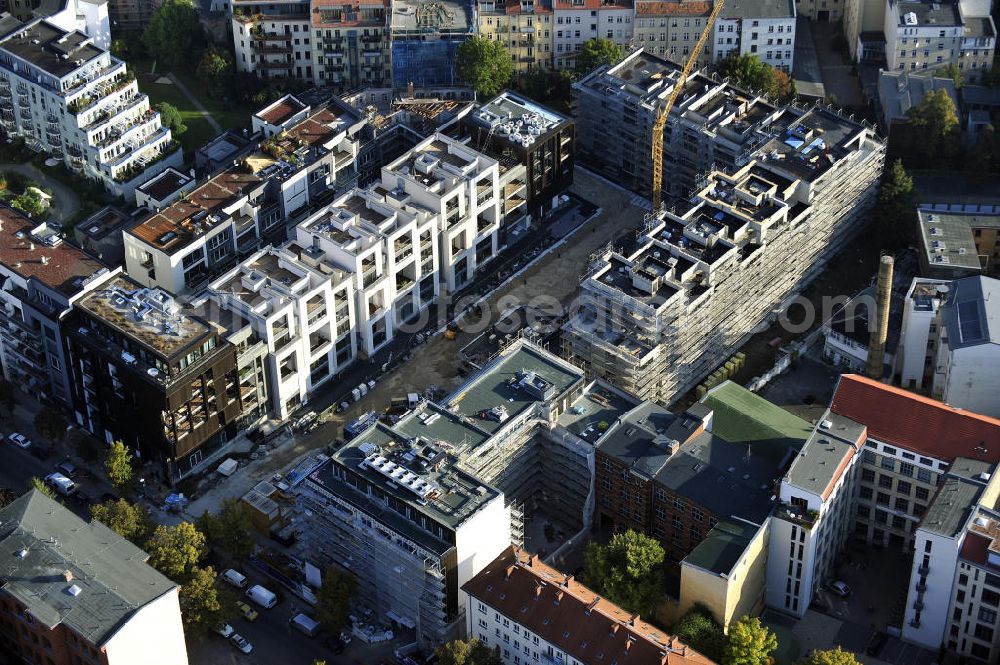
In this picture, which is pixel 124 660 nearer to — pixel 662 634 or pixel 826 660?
pixel 662 634

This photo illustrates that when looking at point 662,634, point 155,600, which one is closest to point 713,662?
point 662,634

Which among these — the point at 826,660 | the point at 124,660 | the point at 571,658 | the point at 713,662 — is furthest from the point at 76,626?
the point at 826,660

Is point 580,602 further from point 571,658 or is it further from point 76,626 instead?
point 76,626

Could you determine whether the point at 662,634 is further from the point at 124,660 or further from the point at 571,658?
the point at 124,660

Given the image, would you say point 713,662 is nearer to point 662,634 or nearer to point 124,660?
point 662,634

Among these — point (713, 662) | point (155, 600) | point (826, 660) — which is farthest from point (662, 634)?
point (155, 600)
